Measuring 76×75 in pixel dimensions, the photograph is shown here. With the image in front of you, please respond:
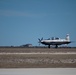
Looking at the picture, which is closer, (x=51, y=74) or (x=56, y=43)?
(x=51, y=74)

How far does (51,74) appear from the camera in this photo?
13.4 metres

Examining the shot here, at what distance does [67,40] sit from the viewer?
150 m

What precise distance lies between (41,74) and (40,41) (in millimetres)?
131420

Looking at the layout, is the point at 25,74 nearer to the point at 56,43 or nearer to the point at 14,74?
the point at 14,74

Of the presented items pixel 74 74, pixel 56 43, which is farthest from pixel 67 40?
pixel 74 74

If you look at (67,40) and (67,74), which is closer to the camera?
(67,74)

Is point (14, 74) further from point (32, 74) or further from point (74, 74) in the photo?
point (74, 74)

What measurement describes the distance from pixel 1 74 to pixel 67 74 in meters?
3.38

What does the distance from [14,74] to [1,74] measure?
67 centimetres

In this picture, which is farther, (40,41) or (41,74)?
(40,41)

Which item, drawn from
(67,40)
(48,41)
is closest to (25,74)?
(48,41)

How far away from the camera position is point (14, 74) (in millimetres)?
13516

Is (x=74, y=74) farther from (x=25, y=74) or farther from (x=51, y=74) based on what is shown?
(x=25, y=74)

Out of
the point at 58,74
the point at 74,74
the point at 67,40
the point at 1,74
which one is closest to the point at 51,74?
the point at 58,74
